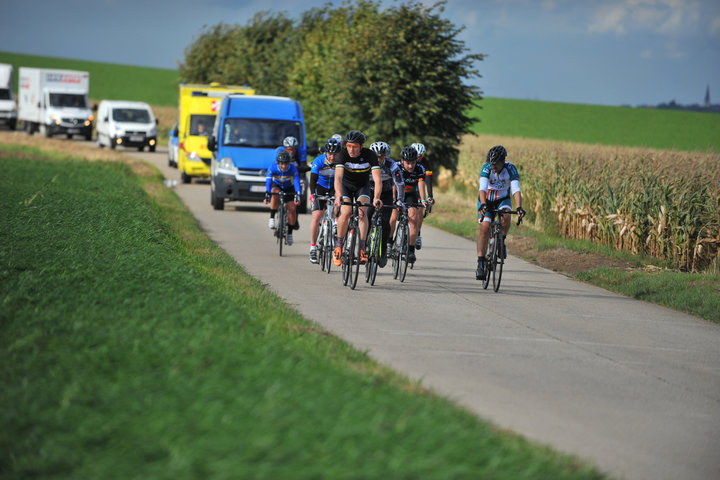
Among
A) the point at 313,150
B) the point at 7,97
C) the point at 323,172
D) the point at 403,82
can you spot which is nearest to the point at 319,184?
the point at 323,172

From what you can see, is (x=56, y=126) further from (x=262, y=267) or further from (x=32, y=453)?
(x=32, y=453)

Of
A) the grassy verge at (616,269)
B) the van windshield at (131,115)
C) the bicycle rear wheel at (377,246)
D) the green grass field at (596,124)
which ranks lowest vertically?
the grassy verge at (616,269)

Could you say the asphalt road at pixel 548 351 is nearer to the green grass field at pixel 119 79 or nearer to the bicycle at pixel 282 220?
the bicycle at pixel 282 220

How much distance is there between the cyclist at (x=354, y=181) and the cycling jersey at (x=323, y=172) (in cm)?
99

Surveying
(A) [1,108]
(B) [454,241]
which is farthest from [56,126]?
(B) [454,241]

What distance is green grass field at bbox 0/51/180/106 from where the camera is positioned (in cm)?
12388

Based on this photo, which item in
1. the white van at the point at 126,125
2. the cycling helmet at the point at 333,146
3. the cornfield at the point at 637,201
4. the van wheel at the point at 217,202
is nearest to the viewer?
the cycling helmet at the point at 333,146

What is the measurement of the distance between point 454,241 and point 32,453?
15464mm

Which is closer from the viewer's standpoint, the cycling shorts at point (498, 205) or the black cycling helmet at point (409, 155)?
the cycling shorts at point (498, 205)

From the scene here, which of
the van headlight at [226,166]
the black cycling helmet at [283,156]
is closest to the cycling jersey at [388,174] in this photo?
the black cycling helmet at [283,156]

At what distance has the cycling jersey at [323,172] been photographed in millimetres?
14523

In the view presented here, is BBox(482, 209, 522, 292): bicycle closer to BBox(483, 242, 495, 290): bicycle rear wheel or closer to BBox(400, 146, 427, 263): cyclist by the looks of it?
BBox(483, 242, 495, 290): bicycle rear wheel

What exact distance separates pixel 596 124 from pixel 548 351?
93484mm

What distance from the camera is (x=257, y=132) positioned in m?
24.9
